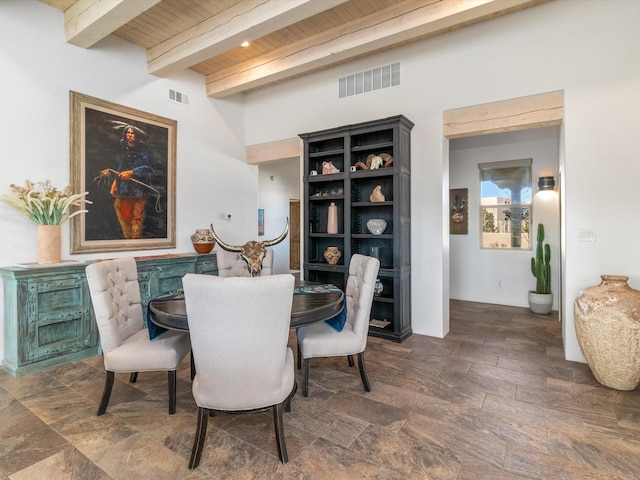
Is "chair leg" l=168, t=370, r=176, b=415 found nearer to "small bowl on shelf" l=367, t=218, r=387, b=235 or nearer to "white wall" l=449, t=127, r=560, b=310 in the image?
"small bowl on shelf" l=367, t=218, r=387, b=235

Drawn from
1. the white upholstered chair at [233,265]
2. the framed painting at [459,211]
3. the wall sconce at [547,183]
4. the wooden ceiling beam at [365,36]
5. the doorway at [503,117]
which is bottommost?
the white upholstered chair at [233,265]

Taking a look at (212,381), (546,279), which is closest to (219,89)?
(212,381)

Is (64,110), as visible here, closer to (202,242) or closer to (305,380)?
(202,242)

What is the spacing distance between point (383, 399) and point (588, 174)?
275 centimetres

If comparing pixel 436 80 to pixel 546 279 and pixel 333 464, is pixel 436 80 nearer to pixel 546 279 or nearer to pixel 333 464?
pixel 546 279

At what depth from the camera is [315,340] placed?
2.59 meters

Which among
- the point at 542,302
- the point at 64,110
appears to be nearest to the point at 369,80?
the point at 64,110

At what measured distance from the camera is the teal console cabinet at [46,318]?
2.98 m

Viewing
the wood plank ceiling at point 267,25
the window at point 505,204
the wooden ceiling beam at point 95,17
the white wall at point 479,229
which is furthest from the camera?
the window at point 505,204

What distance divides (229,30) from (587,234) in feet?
12.6

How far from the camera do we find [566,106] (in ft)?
10.8

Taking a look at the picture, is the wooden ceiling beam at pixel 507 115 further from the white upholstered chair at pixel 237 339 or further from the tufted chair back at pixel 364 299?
the white upholstered chair at pixel 237 339

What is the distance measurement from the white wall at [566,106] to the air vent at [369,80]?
0.25 ft

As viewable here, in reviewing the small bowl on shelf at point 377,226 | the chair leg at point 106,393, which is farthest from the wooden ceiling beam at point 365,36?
the chair leg at point 106,393
